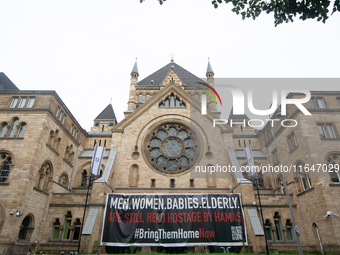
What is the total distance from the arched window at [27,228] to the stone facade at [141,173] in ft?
0.24

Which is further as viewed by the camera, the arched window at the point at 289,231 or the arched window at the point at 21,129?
the arched window at the point at 21,129

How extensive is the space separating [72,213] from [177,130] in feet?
44.3

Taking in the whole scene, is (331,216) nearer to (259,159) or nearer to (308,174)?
(308,174)

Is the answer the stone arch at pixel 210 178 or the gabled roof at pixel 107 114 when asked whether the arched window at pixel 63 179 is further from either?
the gabled roof at pixel 107 114

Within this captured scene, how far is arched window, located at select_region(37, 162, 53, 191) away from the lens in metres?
21.1

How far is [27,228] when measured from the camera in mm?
19250

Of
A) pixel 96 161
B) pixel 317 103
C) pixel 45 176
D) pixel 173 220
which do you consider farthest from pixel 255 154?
pixel 45 176

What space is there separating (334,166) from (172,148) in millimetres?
15064

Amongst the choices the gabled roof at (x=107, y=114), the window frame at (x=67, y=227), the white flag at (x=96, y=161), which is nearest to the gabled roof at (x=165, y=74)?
the gabled roof at (x=107, y=114)

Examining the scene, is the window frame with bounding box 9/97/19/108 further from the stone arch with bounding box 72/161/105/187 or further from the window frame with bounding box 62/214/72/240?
the window frame with bounding box 62/214/72/240

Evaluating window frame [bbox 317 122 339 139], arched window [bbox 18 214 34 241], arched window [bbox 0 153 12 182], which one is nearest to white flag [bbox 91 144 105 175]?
arched window [bbox 18 214 34 241]

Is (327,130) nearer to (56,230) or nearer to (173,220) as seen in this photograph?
(173,220)

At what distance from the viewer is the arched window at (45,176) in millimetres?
21094

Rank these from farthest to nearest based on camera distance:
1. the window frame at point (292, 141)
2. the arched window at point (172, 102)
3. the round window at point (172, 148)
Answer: the arched window at point (172, 102) → the round window at point (172, 148) → the window frame at point (292, 141)
